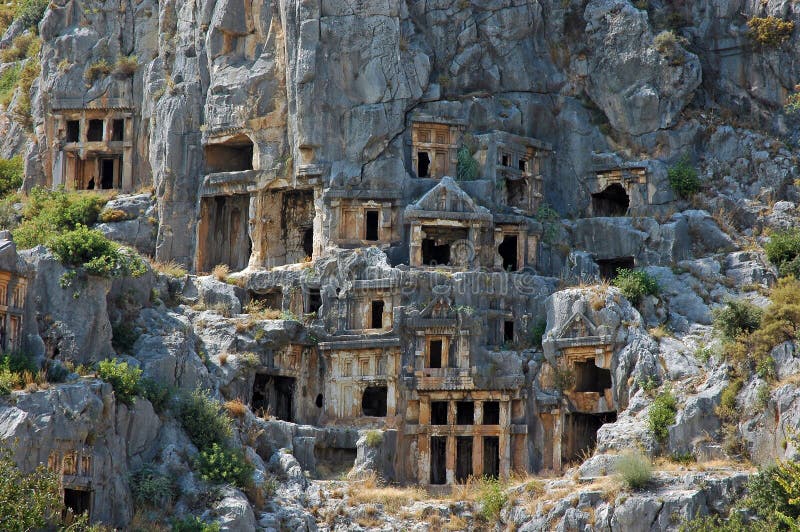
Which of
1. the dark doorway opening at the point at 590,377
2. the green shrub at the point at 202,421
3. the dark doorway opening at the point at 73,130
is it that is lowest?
the green shrub at the point at 202,421

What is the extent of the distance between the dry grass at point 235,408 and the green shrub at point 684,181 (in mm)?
21775

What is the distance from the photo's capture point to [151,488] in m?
47.5

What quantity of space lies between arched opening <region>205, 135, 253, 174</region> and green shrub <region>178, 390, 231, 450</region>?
18.2 metres

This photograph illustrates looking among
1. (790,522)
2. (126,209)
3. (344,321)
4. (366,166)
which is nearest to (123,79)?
(126,209)

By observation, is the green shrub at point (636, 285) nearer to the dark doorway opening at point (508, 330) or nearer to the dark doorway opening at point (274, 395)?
the dark doorway opening at point (508, 330)

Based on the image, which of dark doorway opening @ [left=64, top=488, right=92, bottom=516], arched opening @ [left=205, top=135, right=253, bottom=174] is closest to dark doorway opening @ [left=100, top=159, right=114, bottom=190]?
arched opening @ [left=205, top=135, right=253, bottom=174]

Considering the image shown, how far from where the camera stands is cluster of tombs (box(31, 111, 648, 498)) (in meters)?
57.6

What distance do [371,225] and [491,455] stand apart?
11.5 meters

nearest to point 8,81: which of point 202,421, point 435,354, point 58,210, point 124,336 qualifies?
point 58,210

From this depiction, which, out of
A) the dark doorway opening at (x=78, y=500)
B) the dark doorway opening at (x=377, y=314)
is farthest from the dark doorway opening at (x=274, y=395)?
the dark doorway opening at (x=78, y=500)

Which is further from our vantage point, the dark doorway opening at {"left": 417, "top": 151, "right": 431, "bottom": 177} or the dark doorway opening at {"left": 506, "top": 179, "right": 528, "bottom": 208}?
the dark doorway opening at {"left": 506, "top": 179, "right": 528, "bottom": 208}

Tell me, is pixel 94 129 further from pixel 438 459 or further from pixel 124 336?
pixel 438 459

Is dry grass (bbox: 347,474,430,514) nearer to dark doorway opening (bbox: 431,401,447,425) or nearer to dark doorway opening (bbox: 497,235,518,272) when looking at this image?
dark doorway opening (bbox: 431,401,447,425)

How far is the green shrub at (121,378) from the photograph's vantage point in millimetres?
48219
